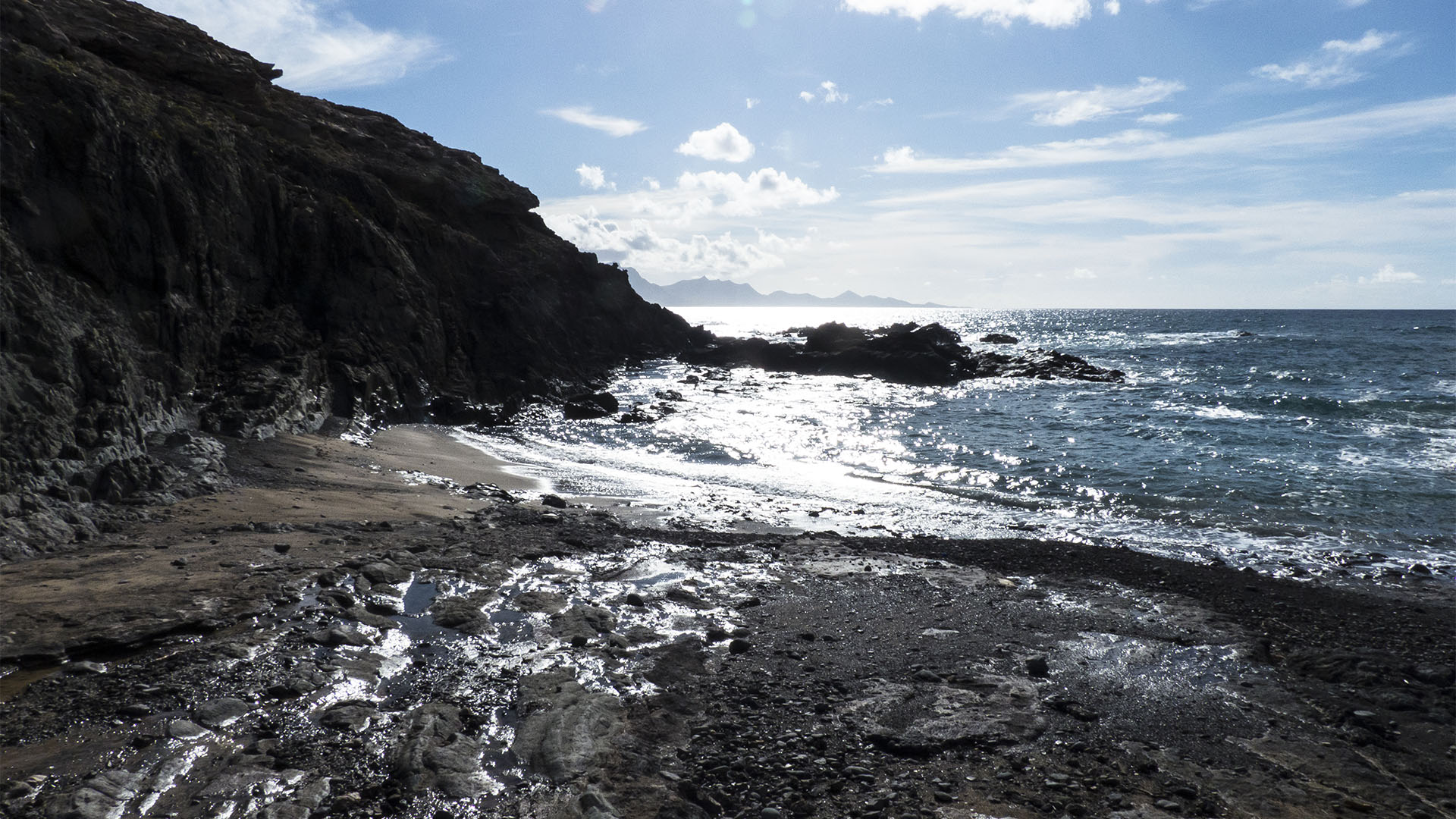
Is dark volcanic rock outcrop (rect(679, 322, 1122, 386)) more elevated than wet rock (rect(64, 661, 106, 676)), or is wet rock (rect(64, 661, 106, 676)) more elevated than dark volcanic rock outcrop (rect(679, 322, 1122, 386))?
dark volcanic rock outcrop (rect(679, 322, 1122, 386))

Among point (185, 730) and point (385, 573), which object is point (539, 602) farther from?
point (185, 730)

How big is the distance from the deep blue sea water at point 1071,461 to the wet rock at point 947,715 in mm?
7863

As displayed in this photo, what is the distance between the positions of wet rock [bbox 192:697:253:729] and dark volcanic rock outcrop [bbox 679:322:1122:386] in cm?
4779

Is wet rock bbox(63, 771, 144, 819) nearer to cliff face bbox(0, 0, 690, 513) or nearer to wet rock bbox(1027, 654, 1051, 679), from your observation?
cliff face bbox(0, 0, 690, 513)

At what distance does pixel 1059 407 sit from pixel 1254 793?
1334 inches

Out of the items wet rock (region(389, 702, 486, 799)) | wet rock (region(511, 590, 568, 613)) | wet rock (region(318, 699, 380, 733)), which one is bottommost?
wet rock (region(511, 590, 568, 613))

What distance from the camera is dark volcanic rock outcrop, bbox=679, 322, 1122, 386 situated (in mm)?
52375

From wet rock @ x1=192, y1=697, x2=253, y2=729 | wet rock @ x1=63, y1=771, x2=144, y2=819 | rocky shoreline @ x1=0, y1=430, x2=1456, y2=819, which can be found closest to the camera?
wet rock @ x1=63, y1=771, x2=144, y2=819

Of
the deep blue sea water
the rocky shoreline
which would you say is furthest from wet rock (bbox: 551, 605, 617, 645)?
the deep blue sea water

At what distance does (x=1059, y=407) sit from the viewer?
122ft

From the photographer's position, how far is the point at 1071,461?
2350 centimetres

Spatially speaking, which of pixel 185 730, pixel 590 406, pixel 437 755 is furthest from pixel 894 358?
pixel 185 730

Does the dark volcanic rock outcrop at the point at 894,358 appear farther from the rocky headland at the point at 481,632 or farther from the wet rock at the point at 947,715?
the wet rock at the point at 947,715

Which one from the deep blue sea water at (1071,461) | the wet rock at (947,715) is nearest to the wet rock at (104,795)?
the wet rock at (947,715)
